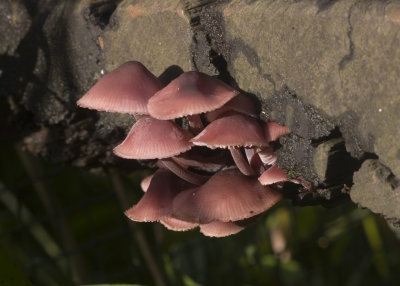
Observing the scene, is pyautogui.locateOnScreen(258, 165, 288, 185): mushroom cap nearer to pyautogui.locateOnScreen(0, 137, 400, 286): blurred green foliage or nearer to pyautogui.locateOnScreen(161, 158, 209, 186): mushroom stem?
pyautogui.locateOnScreen(161, 158, 209, 186): mushroom stem

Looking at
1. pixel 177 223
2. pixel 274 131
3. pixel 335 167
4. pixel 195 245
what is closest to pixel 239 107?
pixel 274 131

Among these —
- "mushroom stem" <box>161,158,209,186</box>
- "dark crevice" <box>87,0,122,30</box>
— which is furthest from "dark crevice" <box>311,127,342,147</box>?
"dark crevice" <box>87,0,122,30</box>

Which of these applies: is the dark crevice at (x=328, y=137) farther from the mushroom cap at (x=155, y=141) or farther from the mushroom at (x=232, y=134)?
the mushroom cap at (x=155, y=141)

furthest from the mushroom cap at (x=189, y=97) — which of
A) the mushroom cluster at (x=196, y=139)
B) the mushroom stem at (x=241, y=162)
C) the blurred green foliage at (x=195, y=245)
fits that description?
the blurred green foliage at (x=195, y=245)

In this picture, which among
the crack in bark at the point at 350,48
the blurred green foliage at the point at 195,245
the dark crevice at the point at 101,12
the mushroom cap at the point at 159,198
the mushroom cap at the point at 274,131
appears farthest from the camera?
the blurred green foliage at the point at 195,245

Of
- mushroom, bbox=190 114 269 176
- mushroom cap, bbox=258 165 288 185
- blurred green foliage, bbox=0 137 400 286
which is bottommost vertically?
blurred green foliage, bbox=0 137 400 286

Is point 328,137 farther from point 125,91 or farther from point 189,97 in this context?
point 125,91

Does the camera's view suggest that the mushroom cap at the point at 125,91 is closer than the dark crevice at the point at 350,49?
No
